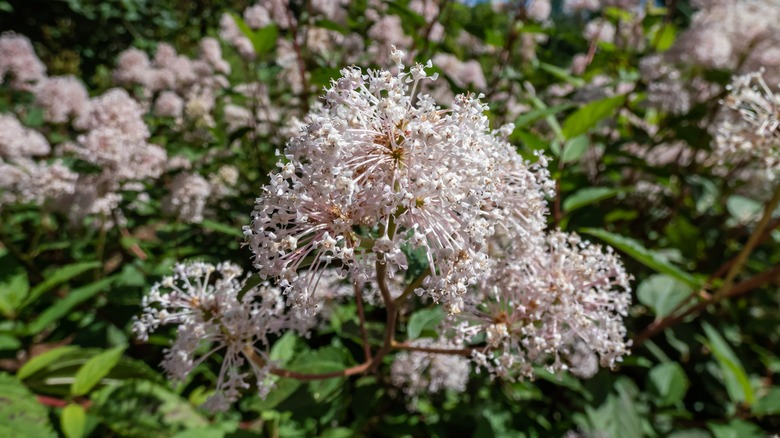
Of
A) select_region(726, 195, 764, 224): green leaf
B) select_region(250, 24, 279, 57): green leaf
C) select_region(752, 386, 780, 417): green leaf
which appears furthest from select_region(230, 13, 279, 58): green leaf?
select_region(752, 386, 780, 417): green leaf

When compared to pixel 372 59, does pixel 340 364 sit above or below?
below

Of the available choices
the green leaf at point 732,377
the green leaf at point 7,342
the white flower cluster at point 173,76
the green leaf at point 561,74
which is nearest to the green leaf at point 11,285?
the green leaf at point 7,342

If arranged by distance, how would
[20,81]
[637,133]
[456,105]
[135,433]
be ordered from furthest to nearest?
1. [20,81]
2. [637,133]
3. [135,433]
4. [456,105]

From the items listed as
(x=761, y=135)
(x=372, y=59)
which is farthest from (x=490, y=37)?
(x=761, y=135)

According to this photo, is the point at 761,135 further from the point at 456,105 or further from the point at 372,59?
the point at 372,59

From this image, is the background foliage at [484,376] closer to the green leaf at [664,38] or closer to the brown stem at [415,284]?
the green leaf at [664,38]

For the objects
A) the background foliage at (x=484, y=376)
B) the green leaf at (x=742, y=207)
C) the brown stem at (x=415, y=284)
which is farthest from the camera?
the green leaf at (x=742, y=207)
